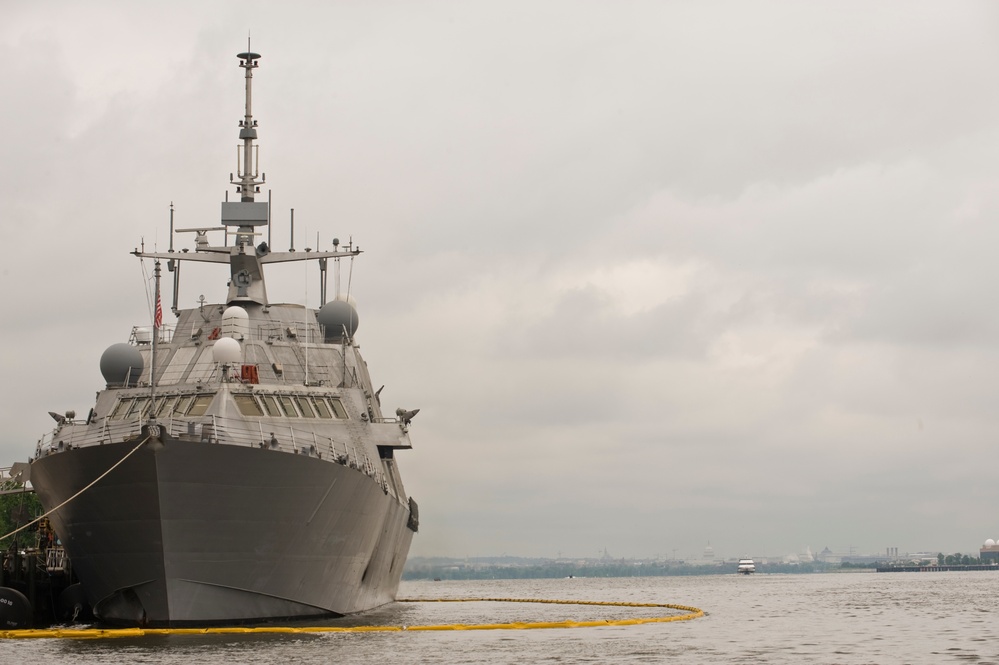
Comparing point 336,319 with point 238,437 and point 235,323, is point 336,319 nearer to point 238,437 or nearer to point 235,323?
point 235,323

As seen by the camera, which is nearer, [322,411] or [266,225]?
[322,411]

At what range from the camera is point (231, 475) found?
30.1 meters

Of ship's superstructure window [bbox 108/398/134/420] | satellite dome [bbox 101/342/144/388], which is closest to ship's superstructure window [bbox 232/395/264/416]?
ship's superstructure window [bbox 108/398/134/420]

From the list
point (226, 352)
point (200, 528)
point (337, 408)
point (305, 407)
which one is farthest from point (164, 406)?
point (200, 528)

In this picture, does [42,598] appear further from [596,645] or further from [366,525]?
[596,645]

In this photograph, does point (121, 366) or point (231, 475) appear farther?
point (121, 366)

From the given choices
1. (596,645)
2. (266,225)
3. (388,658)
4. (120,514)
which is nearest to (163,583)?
(120,514)

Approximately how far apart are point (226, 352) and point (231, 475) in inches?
241

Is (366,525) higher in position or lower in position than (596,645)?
higher

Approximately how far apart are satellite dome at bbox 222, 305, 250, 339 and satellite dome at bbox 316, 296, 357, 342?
19.1ft

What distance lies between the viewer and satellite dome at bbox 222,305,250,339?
37.5 meters

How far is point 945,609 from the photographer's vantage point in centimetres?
4603

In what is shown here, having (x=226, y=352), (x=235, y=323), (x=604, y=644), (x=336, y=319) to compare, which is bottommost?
(x=604, y=644)

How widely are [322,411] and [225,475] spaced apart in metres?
7.55
